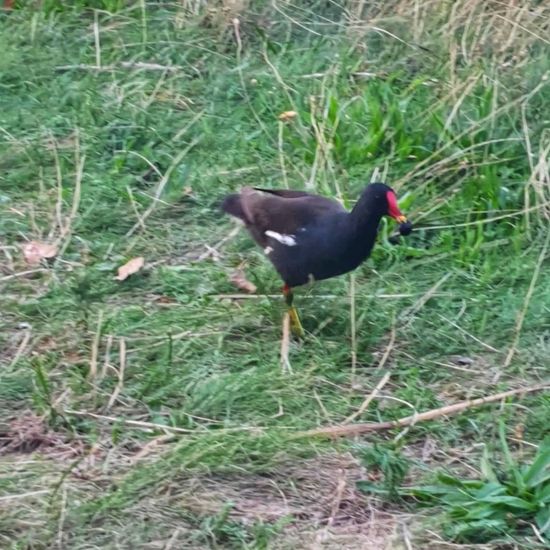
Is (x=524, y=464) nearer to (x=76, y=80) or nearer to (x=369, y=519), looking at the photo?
(x=369, y=519)

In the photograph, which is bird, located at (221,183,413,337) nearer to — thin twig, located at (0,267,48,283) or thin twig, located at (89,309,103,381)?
thin twig, located at (89,309,103,381)

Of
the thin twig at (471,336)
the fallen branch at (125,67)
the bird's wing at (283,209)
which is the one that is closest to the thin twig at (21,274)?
the bird's wing at (283,209)

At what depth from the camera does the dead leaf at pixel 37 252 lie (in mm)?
4695

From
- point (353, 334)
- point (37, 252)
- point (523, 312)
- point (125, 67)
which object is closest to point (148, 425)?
point (353, 334)

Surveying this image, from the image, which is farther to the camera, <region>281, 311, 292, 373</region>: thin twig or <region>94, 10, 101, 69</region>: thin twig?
<region>94, 10, 101, 69</region>: thin twig

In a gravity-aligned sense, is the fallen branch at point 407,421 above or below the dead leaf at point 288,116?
below

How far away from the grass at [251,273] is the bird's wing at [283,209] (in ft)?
1.02

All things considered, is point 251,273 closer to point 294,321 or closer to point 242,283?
point 242,283

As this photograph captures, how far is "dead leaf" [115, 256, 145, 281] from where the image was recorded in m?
4.59

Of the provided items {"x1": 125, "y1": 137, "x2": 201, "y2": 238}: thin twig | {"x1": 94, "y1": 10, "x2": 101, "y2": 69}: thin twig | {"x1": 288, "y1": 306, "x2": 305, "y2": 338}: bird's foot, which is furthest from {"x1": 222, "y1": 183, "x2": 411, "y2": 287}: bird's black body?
{"x1": 94, "y1": 10, "x2": 101, "y2": 69}: thin twig

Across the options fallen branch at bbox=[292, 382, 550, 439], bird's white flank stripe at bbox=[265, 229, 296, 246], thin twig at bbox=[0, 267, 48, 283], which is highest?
bird's white flank stripe at bbox=[265, 229, 296, 246]

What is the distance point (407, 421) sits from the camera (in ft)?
12.4

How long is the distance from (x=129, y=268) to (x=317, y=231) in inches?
33.9

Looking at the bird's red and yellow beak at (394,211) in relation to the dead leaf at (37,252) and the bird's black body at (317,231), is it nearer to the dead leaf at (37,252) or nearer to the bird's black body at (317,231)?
the bird's black body at (317,231)
